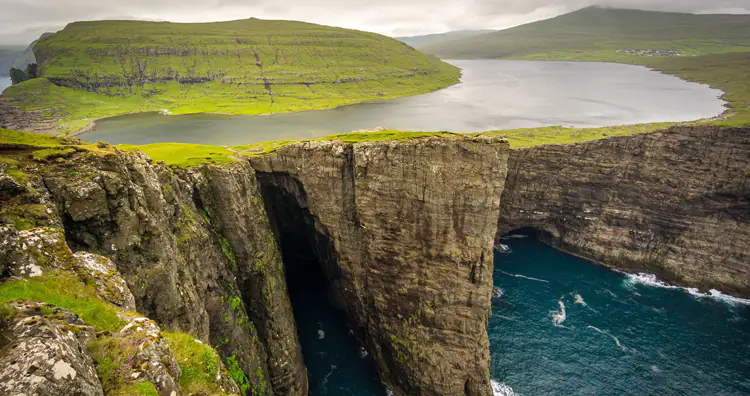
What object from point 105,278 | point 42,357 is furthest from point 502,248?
point 42,357

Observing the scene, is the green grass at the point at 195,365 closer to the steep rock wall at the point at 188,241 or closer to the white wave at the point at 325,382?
the steep rock wall at the point at 188,241

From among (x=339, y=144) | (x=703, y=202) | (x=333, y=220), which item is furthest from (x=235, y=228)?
(x=703, y=202)

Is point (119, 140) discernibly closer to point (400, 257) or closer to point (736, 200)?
point (400, 257)

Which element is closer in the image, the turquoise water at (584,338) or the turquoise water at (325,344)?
the turquoise water at (325,344)

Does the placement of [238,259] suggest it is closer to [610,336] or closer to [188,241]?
[188,241]

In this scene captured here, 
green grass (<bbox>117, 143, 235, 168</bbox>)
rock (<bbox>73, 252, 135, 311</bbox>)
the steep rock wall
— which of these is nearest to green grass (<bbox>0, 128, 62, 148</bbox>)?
the steep rock wall

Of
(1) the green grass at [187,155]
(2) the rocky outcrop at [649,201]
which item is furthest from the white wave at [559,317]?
(1) the green grass at [187,155]

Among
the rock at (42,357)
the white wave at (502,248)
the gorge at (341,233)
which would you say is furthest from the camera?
the white wave at (502,248)
